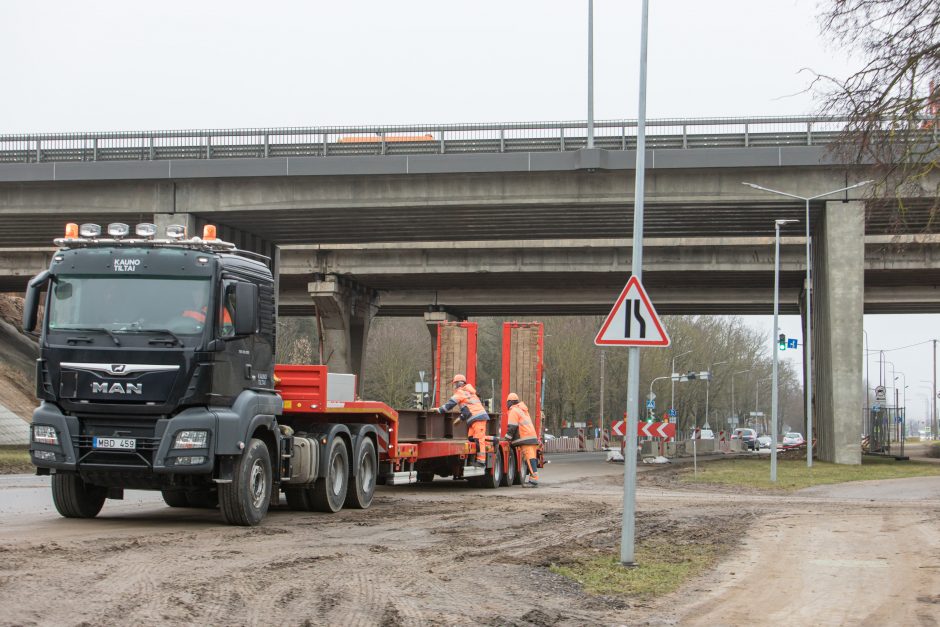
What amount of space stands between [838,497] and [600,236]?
65.8ft

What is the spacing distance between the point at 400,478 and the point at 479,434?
3628 millimetres

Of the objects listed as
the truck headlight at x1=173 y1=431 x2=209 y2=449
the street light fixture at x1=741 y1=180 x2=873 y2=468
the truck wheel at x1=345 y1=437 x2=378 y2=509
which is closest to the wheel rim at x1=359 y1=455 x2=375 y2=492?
the truck wheel at x1=345 y1=437 x2=378 y2=509

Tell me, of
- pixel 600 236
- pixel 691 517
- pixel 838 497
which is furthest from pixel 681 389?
pixel 691 517

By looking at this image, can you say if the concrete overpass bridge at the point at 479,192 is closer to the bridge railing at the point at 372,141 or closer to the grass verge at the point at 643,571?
the bridge railing at the point at 372,141

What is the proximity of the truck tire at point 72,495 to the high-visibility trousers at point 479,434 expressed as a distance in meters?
9.03

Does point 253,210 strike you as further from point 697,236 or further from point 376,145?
point 697,236

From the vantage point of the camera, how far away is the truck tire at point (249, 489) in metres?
12.6

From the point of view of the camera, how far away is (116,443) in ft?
39.6

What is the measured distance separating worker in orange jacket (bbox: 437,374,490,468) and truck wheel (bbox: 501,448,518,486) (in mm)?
1749

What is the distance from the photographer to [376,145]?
3694 cm

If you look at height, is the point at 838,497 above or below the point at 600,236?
below

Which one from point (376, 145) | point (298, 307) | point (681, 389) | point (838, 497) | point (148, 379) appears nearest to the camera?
point (148, 379)

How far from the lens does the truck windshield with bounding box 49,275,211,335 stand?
39.9ft

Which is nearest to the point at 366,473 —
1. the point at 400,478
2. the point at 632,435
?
the point at 400,478
